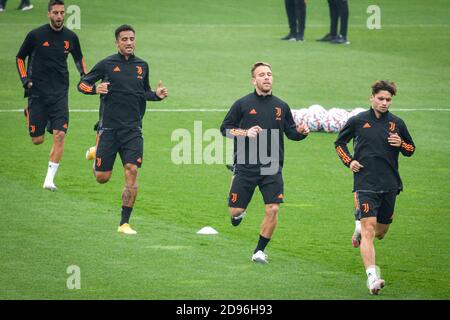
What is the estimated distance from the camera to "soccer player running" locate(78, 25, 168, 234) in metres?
17.8

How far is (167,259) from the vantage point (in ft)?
53.5

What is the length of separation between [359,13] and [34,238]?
29.4 metres

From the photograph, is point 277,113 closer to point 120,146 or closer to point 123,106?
point 123,106

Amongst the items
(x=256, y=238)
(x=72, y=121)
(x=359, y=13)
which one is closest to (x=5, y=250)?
(x=256, y=238)

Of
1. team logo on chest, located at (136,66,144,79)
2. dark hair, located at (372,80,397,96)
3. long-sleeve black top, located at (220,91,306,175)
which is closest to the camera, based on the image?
dark hair, located at (372,80,397,96)

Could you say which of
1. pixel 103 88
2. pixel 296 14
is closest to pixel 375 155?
pixel 103 88

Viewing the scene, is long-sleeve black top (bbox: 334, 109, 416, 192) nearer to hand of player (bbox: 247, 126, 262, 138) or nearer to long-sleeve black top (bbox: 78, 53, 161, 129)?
hand of player (bbox: 247, 126, 262, 138)

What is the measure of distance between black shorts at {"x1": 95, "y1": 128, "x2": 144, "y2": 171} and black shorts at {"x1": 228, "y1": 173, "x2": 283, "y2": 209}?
6.95 ft

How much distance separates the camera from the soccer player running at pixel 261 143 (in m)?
16.1

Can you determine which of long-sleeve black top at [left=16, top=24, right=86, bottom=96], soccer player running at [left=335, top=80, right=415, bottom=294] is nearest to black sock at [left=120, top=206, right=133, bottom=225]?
long-sleeve black top at [left=16, top=24, right=86, bottom=96]

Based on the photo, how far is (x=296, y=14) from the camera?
37.4 metres

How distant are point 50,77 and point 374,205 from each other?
26.1ft

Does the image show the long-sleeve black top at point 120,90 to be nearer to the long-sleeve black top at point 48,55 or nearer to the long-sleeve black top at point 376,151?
the long-sleeve black top at point 48,55

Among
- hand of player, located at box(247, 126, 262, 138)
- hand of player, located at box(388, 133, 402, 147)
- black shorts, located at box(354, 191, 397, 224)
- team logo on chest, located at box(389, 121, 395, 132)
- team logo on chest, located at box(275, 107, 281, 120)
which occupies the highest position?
team logo on chest, located at box(275, 107, 281, 120)
